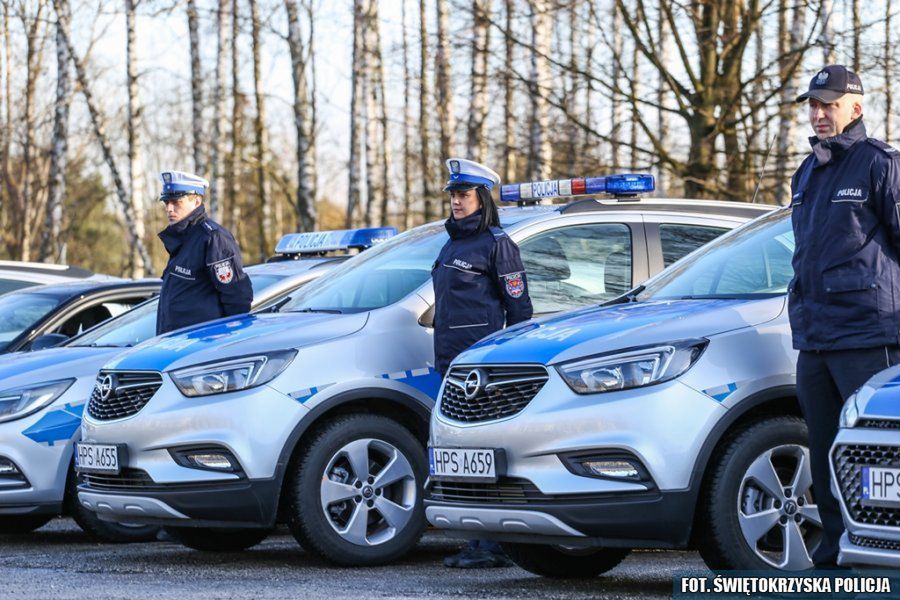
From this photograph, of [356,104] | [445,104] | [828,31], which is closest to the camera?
[828,31]

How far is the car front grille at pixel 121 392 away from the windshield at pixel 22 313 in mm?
2986

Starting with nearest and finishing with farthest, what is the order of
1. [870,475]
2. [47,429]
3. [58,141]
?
1. [870,475]
2. [47,429]
3. [58,141]

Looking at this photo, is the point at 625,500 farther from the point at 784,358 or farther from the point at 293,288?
the point at 293,288

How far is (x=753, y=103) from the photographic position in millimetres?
17531

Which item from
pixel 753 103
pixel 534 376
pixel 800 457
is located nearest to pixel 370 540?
pixel 534 376

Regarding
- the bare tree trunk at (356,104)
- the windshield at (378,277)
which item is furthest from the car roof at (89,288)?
the bare tree trunk at (356,104)

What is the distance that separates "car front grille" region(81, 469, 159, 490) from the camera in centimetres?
740

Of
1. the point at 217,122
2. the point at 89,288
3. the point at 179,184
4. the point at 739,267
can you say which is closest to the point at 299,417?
the point at 739,267

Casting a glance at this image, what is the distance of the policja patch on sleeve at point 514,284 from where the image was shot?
7613 mm

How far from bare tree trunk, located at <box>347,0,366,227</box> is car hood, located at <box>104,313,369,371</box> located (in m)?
17.2

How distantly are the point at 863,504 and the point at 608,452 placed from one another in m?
1.20

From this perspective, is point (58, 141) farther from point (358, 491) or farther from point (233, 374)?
point (358, 491)

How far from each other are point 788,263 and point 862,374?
1.00 metres

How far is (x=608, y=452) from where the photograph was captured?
232 inches
